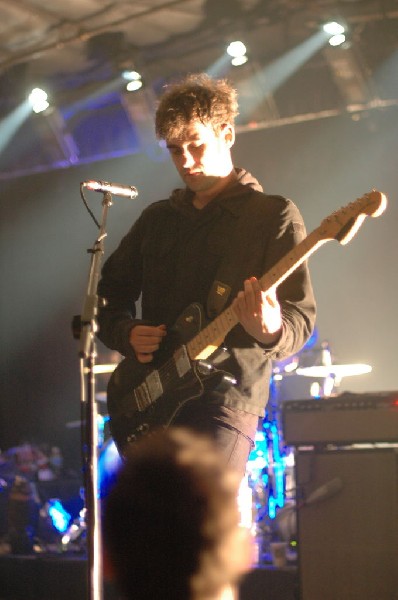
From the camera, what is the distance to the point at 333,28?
6.62m

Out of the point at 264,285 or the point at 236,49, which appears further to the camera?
the point at 236,49

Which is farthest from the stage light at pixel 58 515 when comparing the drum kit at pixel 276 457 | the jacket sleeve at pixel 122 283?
the jacket sleeve at pixel 122 283

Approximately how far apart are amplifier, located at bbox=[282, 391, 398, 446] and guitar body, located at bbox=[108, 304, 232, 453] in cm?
116

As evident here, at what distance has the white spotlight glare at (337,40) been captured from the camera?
21.9ft

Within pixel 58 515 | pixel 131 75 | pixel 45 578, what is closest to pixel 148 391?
pixel 45 578

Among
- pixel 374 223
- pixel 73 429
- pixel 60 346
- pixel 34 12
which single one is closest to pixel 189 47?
pixel 34 12

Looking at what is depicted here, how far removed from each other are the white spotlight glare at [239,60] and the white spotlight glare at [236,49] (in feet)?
0.12

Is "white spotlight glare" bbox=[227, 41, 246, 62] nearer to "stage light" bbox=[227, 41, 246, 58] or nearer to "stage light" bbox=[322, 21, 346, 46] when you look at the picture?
"stage light" bbox=[227, 41, 246, 58]

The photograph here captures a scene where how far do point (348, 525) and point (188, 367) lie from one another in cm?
143

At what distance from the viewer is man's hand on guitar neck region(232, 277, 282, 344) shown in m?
2.47

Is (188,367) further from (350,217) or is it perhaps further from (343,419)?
(343,419)

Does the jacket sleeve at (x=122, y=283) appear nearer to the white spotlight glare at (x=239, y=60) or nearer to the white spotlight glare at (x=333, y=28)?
the white spotlight glare at (x=333, y=28)

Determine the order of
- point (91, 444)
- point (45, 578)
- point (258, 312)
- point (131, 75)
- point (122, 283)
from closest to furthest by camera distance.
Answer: point (91, 444) < point (258, 312) < point (122, 283) < point (45, 578) < point (131, 75)

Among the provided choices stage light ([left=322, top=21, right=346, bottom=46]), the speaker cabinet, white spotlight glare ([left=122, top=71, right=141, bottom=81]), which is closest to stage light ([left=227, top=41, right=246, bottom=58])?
stage light ([left=322, top=21, right=346, bottom=46])
